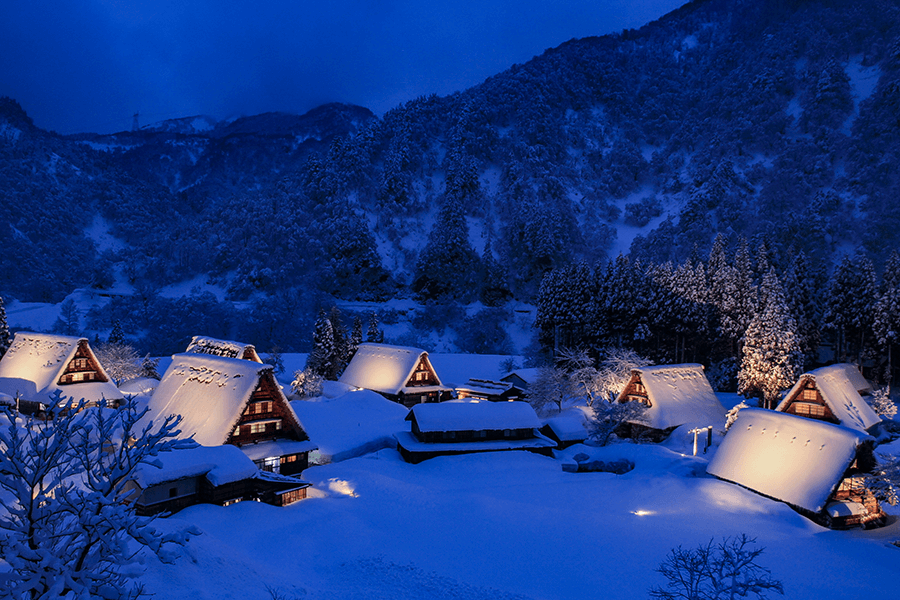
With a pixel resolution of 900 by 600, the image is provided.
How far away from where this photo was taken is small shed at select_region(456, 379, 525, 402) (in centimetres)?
4266

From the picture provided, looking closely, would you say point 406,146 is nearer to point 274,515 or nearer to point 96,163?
point 96,163

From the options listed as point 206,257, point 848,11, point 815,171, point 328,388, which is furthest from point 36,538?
point 848,11

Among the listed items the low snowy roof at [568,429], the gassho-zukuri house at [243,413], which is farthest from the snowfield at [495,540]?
the low snowy roof at [568,429]

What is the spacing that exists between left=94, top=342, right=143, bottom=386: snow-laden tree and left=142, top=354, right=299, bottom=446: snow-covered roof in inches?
676

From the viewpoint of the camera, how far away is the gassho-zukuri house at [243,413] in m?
21.8

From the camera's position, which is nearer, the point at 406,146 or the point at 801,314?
the point at 801,314

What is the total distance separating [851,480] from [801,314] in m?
29.7

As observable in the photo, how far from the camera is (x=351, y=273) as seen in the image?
86.9 m

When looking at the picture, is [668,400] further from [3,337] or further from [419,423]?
[3,337]

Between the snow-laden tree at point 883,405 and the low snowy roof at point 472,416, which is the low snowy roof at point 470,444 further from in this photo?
the snow-laden tree at point 883,405

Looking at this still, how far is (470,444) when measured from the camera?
28.0 meters

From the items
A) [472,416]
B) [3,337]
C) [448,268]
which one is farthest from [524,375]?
[3,337]

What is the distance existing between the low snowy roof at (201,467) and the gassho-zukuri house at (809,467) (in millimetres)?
21483

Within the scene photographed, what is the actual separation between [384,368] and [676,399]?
2365 centimetres
